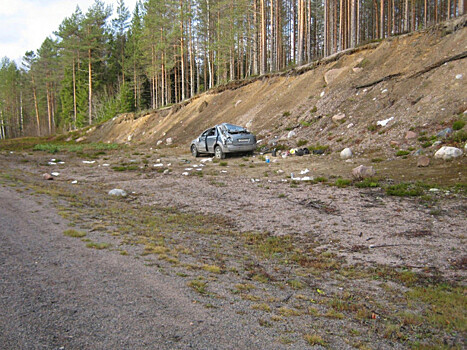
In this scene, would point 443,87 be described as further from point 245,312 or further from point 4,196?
point 4,196

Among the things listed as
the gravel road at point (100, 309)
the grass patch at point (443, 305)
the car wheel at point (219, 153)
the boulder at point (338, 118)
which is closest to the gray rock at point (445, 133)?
the boulder at point (338, 118)

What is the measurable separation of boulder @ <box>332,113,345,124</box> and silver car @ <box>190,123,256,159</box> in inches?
169

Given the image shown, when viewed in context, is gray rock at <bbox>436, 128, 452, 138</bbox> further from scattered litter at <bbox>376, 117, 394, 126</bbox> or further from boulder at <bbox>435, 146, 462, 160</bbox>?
scattered litter at <bbox>376, 117, 394, 126</bbox>

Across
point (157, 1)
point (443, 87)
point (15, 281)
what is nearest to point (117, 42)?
point (157, 1)

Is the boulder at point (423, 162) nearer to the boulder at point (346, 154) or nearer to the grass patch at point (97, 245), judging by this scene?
the boulder at point (346, 154)

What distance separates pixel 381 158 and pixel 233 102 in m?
18.4

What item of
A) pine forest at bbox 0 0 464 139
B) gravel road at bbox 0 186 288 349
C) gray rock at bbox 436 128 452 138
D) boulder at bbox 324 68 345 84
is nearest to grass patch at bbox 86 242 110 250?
gravel road at bbox 0 186 288 349

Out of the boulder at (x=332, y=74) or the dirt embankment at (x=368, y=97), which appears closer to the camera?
the dirt embankment at (x=368, y=97)

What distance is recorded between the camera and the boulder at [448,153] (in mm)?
9117

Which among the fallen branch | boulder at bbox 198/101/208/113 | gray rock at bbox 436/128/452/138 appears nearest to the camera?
gray rock at bbox 436/128/452/138

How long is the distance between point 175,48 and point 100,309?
40143mm

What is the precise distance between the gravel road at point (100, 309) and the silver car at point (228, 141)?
1174 cm

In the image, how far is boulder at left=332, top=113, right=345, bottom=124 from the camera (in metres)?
15.7

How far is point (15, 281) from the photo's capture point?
3.29 m
